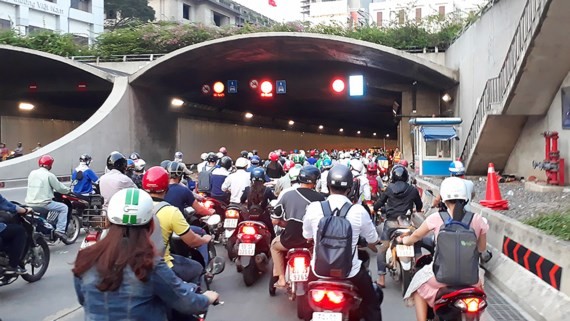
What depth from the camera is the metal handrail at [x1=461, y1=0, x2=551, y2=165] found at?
13.9 metres

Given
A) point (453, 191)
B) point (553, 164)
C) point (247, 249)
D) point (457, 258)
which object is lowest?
point (247, 249)

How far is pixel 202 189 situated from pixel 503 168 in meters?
13.3

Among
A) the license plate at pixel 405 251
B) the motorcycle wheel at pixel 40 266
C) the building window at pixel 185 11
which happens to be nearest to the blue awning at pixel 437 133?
the license plate at pixel 405 251

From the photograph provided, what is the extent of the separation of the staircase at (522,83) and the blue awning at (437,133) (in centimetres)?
88

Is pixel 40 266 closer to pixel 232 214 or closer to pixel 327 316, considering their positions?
pixel 232 214

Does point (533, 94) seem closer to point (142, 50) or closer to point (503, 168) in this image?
point (503, 168)

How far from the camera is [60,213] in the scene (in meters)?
10.1

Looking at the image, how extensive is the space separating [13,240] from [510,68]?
48.4 feet

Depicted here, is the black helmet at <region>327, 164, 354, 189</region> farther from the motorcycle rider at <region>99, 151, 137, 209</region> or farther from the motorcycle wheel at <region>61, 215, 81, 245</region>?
the motorcycle wheel at <region>61, 215, 81, 245</region>

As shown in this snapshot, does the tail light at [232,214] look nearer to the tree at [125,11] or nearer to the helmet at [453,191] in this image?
the helmet at [453,191]

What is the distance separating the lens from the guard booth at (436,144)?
2169 cm

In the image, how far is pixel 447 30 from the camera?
103 feet

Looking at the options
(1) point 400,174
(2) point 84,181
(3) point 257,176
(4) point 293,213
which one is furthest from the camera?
(2) point 84,181

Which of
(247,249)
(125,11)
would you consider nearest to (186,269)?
(247,249)
